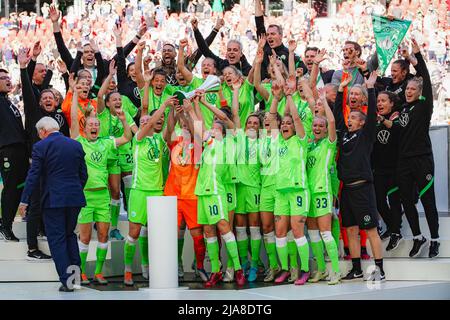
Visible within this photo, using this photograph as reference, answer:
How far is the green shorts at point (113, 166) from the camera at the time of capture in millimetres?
9234

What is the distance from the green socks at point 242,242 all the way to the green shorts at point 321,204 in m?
0.77

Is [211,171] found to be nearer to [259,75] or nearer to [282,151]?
[282,151]

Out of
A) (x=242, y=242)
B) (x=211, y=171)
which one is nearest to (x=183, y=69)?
(x=211, y=171)

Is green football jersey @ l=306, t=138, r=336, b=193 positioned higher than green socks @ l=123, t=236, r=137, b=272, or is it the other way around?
green football jersey @ l=306, t=138, r=336, b=193

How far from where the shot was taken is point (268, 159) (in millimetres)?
9023

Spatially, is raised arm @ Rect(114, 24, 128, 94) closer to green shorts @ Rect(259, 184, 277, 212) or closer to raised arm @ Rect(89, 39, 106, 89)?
raised arm @ Rect(89, 39, 106, 89)

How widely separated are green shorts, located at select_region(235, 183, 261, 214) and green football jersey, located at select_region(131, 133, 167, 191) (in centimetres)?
78

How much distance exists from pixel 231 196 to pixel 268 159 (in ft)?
1.67

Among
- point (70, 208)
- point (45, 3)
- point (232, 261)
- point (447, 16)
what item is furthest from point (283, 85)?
point (45, 3)

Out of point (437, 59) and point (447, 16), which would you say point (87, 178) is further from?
point (447, 16)

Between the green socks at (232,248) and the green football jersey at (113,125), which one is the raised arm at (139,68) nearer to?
the green football jersey at (113,125)

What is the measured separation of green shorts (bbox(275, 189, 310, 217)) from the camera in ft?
28.4

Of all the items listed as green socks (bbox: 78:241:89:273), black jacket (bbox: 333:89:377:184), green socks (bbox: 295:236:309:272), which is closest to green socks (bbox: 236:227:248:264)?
green socks (bbox: 295:236:309:272)
